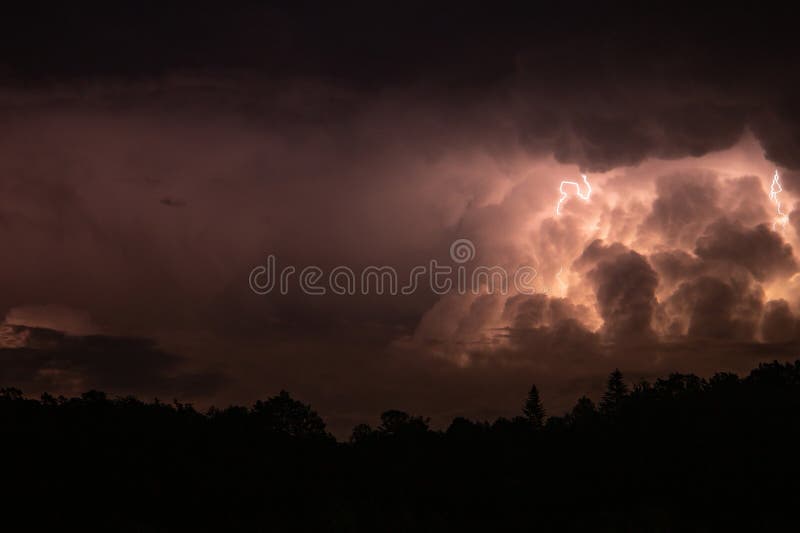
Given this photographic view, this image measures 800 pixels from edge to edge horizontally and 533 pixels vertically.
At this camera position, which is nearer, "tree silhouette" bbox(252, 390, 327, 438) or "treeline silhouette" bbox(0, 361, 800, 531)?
"treeline silhouette" bbox(0, 361, 800, 531)

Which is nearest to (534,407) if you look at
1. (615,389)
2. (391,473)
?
(615,389)

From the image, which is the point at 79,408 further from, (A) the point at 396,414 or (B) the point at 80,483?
(A) the point at 396,414

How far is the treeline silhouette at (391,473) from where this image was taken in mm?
60031

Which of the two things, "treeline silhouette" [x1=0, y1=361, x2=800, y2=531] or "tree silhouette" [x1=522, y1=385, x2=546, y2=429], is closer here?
"treeline silhouette" [x1=0, y1=361, x2=800, y2=531]

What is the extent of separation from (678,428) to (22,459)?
58.4 metres

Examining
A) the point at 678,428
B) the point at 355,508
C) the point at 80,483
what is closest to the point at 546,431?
the point at 678,428

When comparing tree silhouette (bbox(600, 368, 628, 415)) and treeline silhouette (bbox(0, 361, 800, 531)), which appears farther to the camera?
tree silhouette (bbox(600, 368, 628, 415))

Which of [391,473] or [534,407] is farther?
[534,407]

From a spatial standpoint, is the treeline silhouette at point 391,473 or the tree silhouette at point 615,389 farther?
the tree silhouette at point 615,389

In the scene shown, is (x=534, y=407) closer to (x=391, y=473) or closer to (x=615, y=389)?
(x=615, y=389)

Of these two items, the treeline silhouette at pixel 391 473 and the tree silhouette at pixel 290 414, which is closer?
the treeline silhouette at pixel 391 473

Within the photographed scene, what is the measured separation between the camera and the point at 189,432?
75125 mm

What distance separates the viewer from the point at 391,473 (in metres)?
78.1

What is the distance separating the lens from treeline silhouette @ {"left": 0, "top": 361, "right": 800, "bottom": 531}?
197 ft
